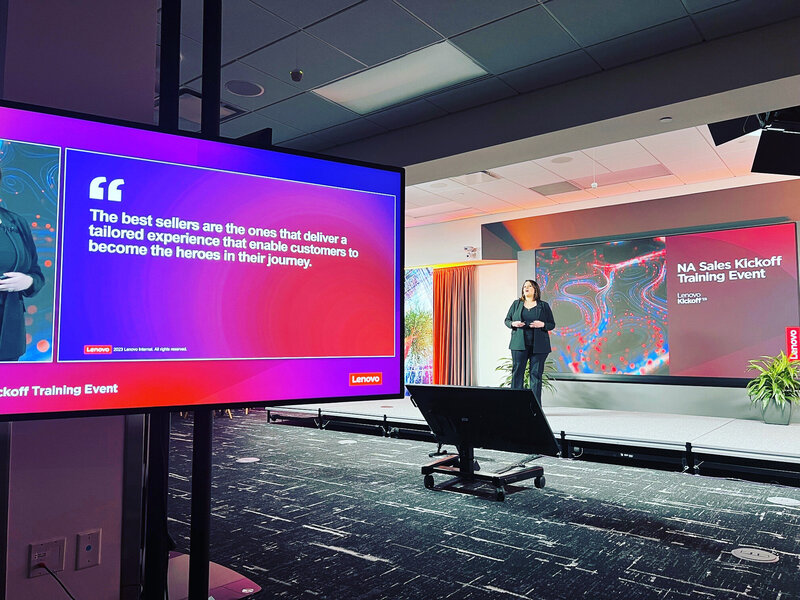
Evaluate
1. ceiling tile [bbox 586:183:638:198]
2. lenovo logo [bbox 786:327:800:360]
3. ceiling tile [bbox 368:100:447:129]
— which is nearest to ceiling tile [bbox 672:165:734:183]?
ceiling tile [bbox 586:183:638:198]

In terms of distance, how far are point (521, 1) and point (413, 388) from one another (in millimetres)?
2213

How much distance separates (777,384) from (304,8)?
5.48 metres

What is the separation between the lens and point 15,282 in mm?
1362

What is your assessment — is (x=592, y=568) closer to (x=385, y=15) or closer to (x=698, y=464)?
(x=698, y=464)

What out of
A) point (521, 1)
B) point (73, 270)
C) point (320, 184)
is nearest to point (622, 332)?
point (521, 1)

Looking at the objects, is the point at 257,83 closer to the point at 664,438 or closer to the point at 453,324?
the point at 664,438

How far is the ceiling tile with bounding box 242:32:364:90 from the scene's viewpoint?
11.5 ft

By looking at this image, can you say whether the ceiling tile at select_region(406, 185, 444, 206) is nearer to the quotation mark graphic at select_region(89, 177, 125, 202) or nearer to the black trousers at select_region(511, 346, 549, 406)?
the black trousers at select_region(511, 346, 549, 406)

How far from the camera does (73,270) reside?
56.3 inches

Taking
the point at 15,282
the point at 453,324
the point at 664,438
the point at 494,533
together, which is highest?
the point at 453,324

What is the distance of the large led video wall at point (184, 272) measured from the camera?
4.57 feet

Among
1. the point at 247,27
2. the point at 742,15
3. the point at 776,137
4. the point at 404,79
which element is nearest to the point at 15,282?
the point at 247,27

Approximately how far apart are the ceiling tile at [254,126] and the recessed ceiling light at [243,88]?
1.22 feet

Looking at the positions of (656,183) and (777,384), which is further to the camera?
(656,183)
